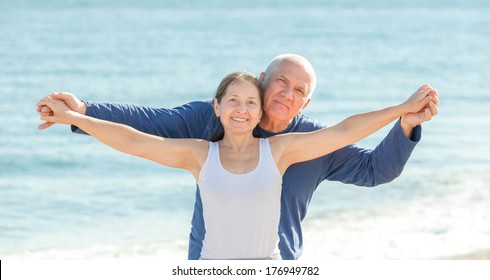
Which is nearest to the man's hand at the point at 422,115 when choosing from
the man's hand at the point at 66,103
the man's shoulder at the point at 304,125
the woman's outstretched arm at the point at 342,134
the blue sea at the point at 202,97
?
the woman's outstretched arm at the point at 342,134

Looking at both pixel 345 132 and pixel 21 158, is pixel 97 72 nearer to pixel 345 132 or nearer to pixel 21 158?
pixel 21 158

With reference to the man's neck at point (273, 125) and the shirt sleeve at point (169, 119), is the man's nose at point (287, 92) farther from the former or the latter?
the shirt sleeve at point (169, 119)

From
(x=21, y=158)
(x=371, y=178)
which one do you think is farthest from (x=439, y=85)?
(x=371, y=178)

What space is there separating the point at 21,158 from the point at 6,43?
A: 1401 cm

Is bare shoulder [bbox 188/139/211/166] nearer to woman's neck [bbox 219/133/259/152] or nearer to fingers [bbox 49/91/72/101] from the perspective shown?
woman's neck [bbox 219/133/259/152]

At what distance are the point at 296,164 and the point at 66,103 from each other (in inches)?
41.2

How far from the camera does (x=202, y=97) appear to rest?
19266 mm

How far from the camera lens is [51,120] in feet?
12.0

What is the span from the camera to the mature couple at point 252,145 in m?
3.61

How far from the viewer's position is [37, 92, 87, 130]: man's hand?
3.68 m

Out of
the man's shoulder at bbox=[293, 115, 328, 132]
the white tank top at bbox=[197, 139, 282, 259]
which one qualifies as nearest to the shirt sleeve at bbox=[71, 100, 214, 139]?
the man's shoulder at bbox=[293, 115, 328, 132]

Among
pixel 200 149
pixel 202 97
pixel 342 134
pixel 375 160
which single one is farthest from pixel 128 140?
pixel 202 97

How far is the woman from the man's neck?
0.30 meters

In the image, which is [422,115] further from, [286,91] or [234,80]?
[234,80]
